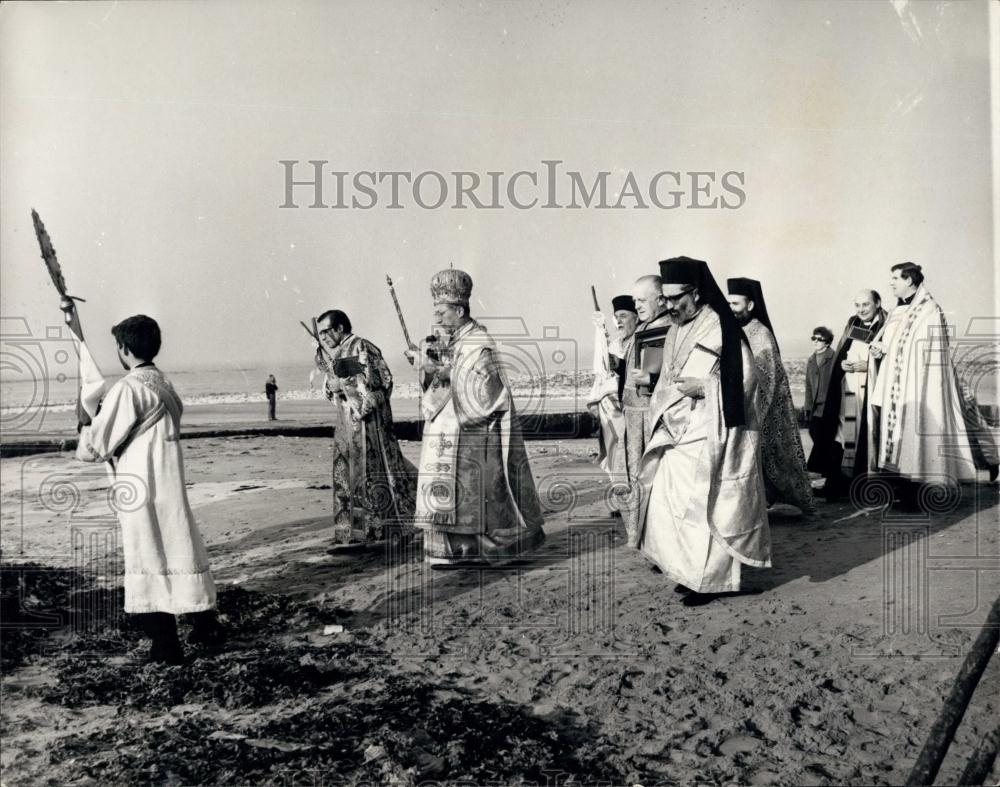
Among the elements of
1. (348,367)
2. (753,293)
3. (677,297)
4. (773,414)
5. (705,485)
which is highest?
(753,293)

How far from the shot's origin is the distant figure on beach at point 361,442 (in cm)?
549

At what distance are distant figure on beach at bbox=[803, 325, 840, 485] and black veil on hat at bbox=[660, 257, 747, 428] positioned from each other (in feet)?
8.55

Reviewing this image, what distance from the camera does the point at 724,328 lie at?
4.34 metres

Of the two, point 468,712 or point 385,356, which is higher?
point 385,356

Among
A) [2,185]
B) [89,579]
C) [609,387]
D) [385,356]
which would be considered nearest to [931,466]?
[609,387]

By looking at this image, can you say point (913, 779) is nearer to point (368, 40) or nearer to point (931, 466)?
point (931, 466)

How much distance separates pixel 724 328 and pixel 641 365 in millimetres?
984

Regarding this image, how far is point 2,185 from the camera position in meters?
4.70

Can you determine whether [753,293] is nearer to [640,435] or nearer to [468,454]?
[640,435]

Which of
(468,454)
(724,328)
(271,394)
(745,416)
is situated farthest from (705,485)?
(271,394)

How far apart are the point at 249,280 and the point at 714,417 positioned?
306 cm

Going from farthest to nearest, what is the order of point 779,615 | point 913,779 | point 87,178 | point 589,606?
point 87,178 → point 589,606 → point 779,615 → point 913,779

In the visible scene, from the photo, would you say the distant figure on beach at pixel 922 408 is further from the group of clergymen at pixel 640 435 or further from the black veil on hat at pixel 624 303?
the black veil on hat at pixel 624 303

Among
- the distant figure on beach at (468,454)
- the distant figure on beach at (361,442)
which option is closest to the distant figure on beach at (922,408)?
the distant figure on beach at (468,454)
